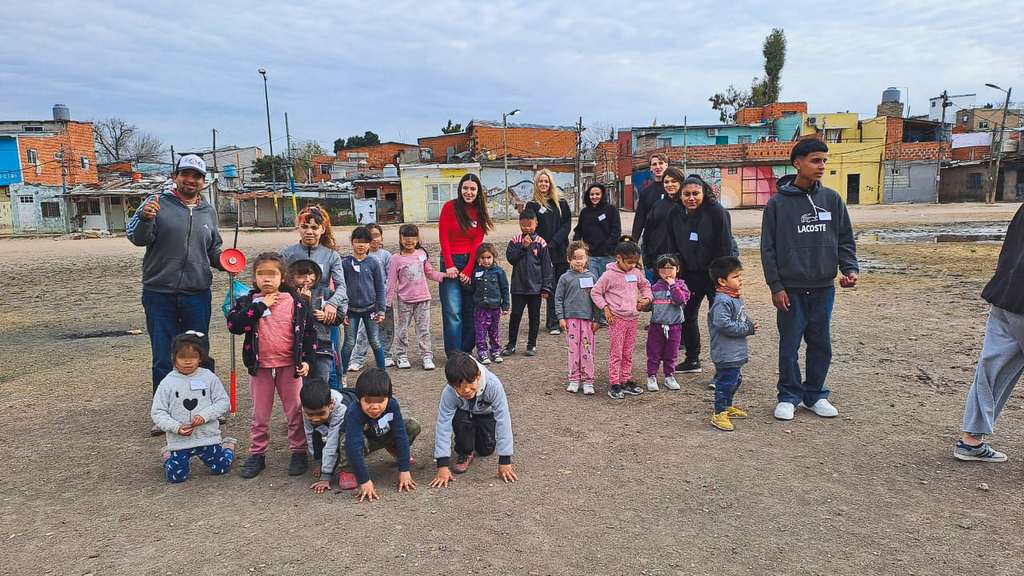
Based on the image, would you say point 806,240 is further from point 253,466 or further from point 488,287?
point 253,466

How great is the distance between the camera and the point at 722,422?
4465 millimetres

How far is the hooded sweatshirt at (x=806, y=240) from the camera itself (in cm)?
459

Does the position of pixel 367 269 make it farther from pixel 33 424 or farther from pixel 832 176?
pixel 832 176

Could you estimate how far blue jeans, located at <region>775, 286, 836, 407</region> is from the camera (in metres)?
4.68

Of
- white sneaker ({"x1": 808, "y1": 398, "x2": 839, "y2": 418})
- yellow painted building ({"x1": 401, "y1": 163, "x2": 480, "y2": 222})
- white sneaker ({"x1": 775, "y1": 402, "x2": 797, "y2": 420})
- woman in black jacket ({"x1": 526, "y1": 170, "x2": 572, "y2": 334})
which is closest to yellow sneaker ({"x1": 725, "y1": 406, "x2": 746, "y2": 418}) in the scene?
white sneaker ({"x1": 775, "y1": 402, "x2": 797, "y2": 420})

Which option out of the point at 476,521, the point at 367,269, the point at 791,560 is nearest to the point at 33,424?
the point at 367,269

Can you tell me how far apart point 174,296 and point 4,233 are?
45.2 m

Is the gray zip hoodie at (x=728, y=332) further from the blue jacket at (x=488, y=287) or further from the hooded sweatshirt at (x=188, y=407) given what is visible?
the hooded sweatshirt at (x=188, y=407)

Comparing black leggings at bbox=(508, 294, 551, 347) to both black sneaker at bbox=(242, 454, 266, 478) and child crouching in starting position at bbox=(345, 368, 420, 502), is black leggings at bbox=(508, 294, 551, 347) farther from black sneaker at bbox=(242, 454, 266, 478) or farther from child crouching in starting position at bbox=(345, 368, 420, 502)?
black sneaker at bbox=(242, 454, 266, 478)

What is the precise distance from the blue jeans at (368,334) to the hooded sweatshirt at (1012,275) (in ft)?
15.9

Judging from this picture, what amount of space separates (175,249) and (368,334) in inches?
A: 80.9

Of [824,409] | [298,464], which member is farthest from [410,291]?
[824,409]

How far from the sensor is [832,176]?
160 feet

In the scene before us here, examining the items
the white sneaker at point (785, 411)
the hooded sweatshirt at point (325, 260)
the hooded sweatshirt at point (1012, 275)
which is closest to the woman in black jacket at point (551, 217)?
the hooded sweatshirt at point (325, 260)
